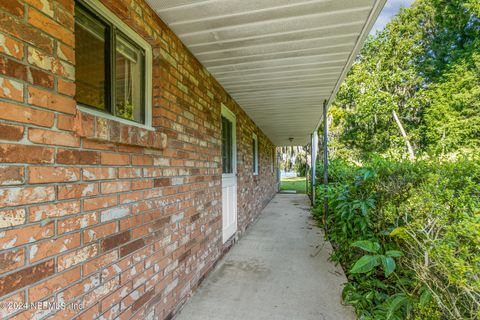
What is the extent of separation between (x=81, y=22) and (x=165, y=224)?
1.56 meters

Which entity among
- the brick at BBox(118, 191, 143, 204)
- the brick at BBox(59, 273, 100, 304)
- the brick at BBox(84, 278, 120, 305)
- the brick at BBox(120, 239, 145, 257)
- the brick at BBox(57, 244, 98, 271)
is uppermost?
the brick at BBox(118, 191, 143, 204)

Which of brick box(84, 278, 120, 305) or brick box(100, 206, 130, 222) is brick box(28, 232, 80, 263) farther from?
brick box(84, 278, 120, 305)

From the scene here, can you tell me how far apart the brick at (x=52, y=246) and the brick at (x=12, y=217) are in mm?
122

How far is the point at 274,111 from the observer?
544cm

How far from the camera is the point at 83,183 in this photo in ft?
4.22

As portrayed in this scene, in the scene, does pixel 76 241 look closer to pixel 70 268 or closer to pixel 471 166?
pixel 70 268

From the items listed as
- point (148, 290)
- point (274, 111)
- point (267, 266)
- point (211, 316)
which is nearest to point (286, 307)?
point (211, 316)

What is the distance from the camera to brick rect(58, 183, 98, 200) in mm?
1166

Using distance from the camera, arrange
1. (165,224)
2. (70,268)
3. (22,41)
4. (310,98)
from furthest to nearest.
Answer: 1. (310,98)
2. (165,224)
3. (70,268)
4. (22,41)

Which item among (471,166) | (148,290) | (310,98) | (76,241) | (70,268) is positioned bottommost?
(148,290)

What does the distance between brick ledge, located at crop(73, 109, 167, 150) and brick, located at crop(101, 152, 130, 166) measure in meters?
0.09

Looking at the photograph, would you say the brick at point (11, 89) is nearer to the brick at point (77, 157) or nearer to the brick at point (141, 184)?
the brick at point (77, 157)

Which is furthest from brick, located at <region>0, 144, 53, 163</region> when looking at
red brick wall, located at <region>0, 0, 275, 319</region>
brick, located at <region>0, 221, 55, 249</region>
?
brick, located at <region>0, 221, 55, 249</region>

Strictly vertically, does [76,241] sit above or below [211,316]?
above
